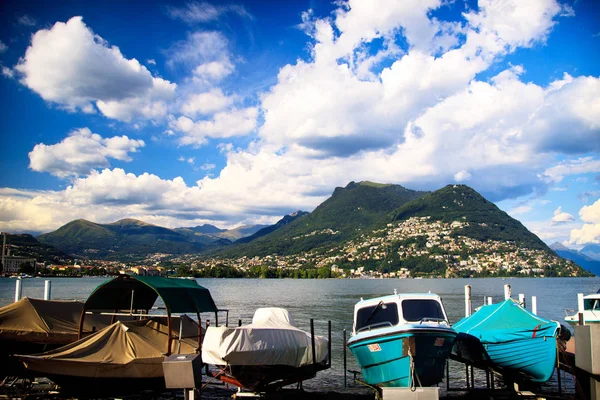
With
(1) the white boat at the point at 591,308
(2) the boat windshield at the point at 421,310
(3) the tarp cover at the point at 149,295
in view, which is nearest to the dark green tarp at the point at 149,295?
(3) the tarp cover at the point at 149,295

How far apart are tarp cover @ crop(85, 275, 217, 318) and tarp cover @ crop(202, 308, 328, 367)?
2033 mm

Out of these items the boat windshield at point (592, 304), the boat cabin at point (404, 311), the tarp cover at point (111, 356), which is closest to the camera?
the tarp cover at point (111, 356)

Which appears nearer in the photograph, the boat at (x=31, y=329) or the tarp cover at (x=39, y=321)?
the boat at (x=31, y=329)

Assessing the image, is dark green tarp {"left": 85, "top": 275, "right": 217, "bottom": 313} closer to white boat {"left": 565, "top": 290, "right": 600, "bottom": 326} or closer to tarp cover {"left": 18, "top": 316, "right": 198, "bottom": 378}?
tarp cover {"left": 18, "top": 316, "right": 198, "bottom": 378}

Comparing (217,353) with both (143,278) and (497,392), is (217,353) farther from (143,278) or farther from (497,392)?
(497,392)

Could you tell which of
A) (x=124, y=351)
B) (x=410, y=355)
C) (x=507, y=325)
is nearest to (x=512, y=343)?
(x=507, y=325)

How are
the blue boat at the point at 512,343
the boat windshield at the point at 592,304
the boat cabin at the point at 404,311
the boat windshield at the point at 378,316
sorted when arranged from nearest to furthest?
the boat cabin at the point at 404,311
the boat windshield at the point at 378,316
the blue boat at the point at 512,343
the boat windshield at the point at 592,304

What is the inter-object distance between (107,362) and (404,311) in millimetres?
10269

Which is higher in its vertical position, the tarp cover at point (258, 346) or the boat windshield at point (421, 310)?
the boat windshield at point (421, 310)

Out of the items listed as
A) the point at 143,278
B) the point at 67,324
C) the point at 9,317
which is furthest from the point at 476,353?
the point at 9,317

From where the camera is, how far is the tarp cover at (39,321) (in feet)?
64.1

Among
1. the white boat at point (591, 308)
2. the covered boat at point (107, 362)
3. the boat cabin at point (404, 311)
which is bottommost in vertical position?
the covered boat at point (107, 362)

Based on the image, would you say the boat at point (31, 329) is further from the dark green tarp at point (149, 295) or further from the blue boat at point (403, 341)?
the blue boat at point (403, 341)

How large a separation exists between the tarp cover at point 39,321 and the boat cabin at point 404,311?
12.2 m
